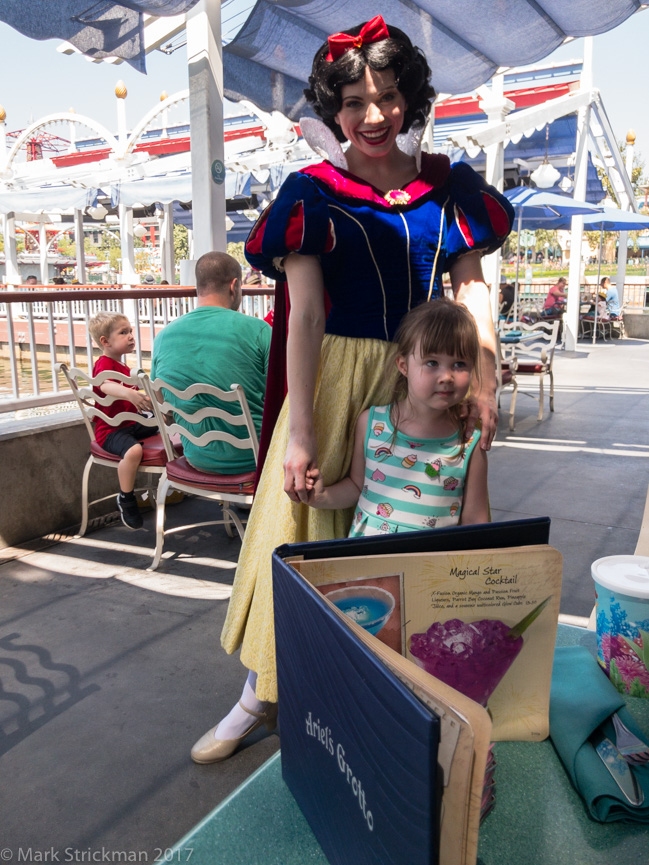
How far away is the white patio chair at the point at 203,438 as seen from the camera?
285cm

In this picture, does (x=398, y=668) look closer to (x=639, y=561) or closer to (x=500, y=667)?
(x=500, y=667)

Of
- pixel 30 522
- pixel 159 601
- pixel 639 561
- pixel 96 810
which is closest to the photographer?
pixel 639 561

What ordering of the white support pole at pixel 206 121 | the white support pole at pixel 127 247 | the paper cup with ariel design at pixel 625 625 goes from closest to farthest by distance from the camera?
the paper cup with ariel design at pixel 625 625 < the white support pole at pixel 206 121 < the white support pole at pixel 127 247

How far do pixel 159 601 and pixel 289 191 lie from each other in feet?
6.58

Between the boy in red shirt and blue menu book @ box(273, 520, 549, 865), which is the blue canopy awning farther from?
blue menu book @ box(273, 520, 549, 865)

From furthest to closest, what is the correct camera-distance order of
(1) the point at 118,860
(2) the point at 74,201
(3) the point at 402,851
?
(2) the point at 74,201 → (1) the point at 118,860 → (3) the point at 402,851

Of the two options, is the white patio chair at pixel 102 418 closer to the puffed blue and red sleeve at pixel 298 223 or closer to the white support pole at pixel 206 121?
the white support pole at pixel 206 121

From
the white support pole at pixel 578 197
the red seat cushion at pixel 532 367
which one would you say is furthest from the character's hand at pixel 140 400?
the white support pole at pixel 578 197

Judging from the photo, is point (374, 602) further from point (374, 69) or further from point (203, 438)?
point (203, 438)

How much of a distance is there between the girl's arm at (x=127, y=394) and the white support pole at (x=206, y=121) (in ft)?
4.48

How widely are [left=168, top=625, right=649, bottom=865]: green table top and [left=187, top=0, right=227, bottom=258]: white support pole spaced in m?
4.05

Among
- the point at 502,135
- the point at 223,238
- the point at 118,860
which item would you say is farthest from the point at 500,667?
the point at 502,135

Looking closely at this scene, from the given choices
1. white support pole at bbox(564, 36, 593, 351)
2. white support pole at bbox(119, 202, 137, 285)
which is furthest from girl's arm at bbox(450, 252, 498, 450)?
white support pole at bbox(119, 202, 137, 285)

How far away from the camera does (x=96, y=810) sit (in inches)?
67.2
